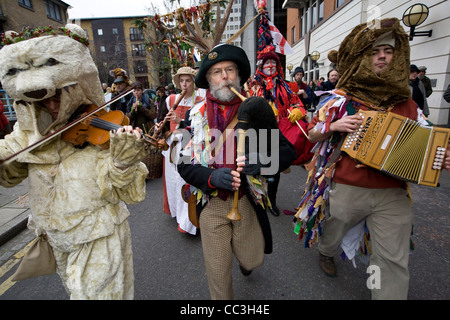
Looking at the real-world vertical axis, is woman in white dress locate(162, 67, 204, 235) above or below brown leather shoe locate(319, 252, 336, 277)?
above

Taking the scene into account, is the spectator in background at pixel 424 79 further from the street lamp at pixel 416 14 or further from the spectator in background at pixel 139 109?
the spectator in background at pixel 139 109

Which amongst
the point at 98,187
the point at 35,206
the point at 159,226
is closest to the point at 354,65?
the point at 98,187

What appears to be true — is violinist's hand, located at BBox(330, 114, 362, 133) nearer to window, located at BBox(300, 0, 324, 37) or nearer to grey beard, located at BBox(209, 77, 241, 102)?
grey beard, located at BBox(209, 77, 241, 102)

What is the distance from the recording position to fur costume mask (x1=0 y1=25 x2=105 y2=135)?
1.39 metres

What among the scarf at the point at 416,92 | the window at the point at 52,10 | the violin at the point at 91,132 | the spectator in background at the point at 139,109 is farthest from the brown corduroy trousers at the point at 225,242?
the window at the point at 52,10

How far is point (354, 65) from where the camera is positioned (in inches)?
81.0

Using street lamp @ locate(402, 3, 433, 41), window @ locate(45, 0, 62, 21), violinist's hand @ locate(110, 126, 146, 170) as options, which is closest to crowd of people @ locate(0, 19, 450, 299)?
violinist's hand @ locate(110, 126, 146, 170)

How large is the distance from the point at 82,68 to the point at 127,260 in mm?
1315

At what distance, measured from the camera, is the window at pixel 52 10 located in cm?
1743

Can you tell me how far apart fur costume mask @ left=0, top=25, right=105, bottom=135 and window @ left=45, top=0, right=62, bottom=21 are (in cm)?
2087

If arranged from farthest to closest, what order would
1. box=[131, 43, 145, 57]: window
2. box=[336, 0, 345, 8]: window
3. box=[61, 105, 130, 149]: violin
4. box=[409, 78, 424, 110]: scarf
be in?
box=[131, 43, 145, 57]: window → box=[336, 0, 345, 8]: window → box=[409, 78, 424, 110]: scarf → box=[61, 105, 130, 149]: violin

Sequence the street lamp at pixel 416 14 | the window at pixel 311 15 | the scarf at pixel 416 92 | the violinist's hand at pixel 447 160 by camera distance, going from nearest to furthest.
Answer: the violinist's hand at pixel 447 160, the scarf at pixel 416 92, the street lamp at pixel 416 14, the window at pixel 311 15
